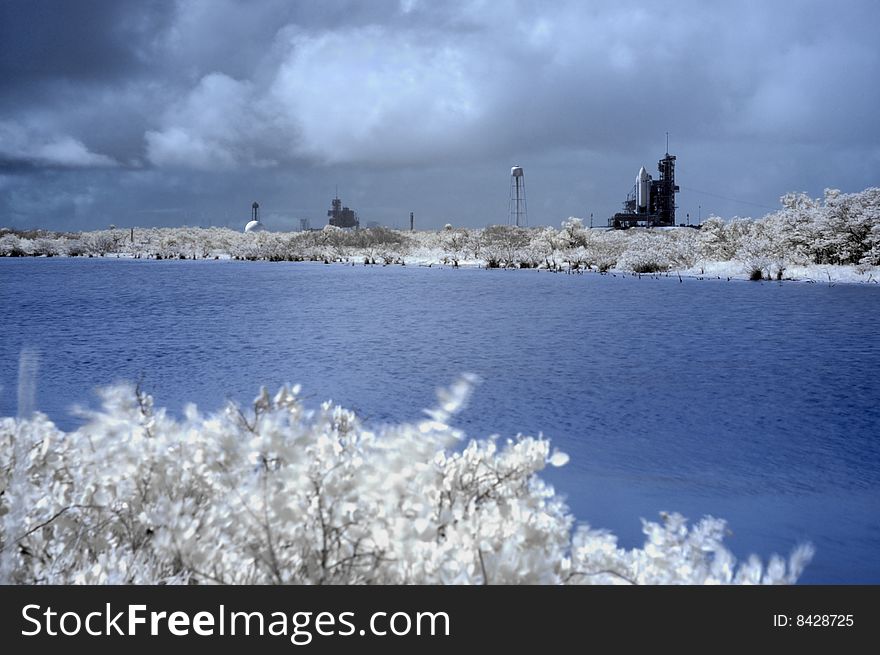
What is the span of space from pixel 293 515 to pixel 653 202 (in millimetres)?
73245

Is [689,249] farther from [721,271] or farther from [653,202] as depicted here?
[653,202]

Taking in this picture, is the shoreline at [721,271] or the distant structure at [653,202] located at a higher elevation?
the distant structure at [653,202]

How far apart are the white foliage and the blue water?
0.68m

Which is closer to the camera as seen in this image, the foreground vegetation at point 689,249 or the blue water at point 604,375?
the blue water at point 604,375

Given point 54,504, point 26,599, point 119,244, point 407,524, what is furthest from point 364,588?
point 119,244

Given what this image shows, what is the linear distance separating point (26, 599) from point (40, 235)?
9272 centimetres

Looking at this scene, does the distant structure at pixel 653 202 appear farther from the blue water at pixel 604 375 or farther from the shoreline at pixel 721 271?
the blue water at pixel 604 375

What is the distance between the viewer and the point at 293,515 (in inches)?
111

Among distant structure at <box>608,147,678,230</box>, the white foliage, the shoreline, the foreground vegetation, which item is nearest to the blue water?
the white foliage

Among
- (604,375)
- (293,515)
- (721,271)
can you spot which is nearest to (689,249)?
(721,271)

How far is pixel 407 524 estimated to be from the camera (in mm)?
2723

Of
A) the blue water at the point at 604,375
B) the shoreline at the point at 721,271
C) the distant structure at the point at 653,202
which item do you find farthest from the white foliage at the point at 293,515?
the distant structure at the point at 653,202

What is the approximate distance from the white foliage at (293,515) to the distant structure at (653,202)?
70696 mm

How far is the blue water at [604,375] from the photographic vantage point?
5742 mm
